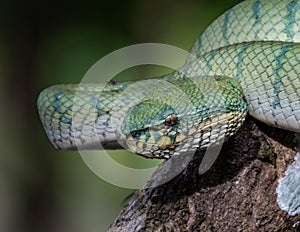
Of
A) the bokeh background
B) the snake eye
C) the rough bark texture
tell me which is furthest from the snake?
the bokeh background

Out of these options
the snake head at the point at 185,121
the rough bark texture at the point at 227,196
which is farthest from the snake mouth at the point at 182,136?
the rough bark texture at the point at 227,196

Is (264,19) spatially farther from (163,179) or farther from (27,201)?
(27,201)

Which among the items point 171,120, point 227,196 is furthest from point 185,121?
point 227,196

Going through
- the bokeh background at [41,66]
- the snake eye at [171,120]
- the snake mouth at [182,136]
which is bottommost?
the bokeh background at [41,66]

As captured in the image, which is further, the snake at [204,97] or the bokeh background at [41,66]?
the bokeh background at [41,66]

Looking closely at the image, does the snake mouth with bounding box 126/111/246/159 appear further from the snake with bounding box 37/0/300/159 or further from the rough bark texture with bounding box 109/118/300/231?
the rough bark texture with bounding box 109/118/300/231

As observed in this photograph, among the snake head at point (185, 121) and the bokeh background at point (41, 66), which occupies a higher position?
the snake head at point (185, 121)

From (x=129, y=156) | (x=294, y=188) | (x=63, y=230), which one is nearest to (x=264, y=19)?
(x=294, y=188)

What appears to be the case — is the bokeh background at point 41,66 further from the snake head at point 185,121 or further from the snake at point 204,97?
the snake head at point 185,121
